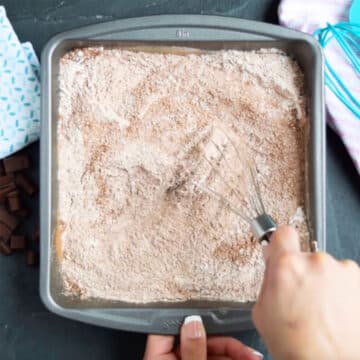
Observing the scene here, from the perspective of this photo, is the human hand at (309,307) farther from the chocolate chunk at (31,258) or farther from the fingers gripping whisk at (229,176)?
the chocolate chunk at (31,258)

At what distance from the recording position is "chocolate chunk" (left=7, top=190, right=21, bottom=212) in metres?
0.71

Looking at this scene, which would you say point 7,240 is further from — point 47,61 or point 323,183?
point 323,183

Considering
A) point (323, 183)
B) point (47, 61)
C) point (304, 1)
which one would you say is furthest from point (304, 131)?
point (47, 61)

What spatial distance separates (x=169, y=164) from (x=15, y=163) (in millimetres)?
200

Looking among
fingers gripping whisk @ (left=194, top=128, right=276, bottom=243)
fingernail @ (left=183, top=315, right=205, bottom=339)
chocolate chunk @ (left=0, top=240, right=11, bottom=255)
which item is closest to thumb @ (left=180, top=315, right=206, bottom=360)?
fingernail @ (left=183, top=315, right=205, bottom=339)

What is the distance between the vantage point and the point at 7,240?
0.72m

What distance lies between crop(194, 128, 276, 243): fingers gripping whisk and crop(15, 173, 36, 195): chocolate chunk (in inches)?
8.4

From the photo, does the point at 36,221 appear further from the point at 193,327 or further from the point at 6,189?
the point at 193,327

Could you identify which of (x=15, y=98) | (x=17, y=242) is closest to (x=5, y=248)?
(x=17, y=242)

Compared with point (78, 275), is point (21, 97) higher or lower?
higher

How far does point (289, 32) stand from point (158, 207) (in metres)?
0.25

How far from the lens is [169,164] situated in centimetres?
67

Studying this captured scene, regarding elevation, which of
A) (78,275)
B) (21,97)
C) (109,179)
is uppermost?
(21,97)

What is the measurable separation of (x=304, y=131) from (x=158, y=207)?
195mm
